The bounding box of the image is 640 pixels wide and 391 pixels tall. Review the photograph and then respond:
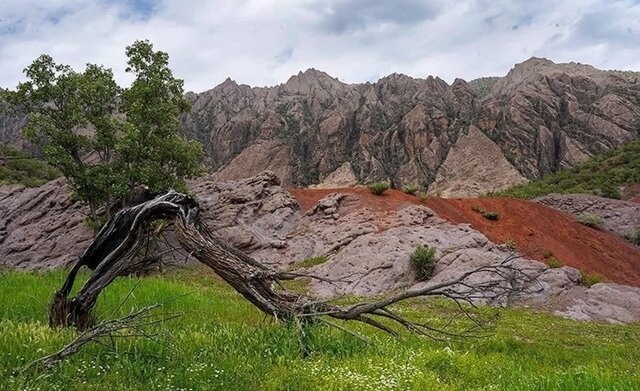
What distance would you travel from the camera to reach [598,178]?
239 ft

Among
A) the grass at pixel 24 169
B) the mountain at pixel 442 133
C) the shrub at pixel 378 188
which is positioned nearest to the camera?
the shrub at pixel 378 188

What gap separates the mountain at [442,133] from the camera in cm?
11056

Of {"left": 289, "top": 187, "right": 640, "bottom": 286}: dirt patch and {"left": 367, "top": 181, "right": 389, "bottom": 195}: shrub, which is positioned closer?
{"left": 289, "top": 187, "right": 640, "bottom": 286}: dirt patch

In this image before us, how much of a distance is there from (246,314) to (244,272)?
444 cm

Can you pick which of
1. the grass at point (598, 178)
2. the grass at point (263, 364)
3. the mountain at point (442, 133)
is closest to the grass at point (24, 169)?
the mountain at point (442, 133)

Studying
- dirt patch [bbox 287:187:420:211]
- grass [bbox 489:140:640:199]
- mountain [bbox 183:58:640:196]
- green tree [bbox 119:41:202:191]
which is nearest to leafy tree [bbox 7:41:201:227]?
green tree [bbox 119:41:202:191]

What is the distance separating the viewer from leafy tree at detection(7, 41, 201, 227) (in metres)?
30.0

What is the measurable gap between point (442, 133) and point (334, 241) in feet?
295

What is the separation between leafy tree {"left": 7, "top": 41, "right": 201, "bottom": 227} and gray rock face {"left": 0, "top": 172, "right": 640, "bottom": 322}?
6138mm

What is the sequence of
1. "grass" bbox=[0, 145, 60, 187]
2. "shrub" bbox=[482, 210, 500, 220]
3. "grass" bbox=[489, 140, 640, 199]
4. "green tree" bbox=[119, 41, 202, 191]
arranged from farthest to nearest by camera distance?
"grass" bbox=[0, 145, 60, 187], "grass" bbox=[489, 140, 640, 199], "shrub" bbox=[482, 210, 500, 220], "green tree" bbox=[119, 41, 202, 191]

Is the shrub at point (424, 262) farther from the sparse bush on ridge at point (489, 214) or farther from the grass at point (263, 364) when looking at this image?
the grass at point (263, 364)

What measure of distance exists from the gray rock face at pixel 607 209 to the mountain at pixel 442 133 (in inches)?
1671

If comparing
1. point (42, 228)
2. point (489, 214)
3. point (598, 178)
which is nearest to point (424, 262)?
point (489, 214)

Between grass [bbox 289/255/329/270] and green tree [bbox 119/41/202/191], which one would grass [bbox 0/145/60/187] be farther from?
grass [bbox 289/255/329/270]
